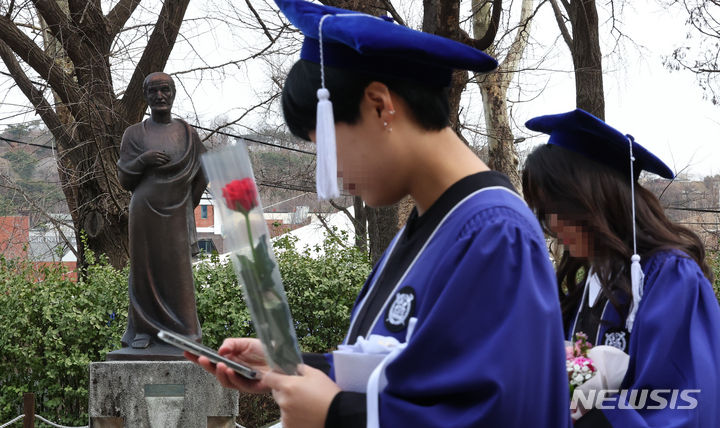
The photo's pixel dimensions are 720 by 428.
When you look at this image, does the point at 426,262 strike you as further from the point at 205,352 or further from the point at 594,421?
the point at 594,421

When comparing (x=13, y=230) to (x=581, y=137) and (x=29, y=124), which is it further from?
(x=581, y=137)

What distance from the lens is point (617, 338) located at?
95.0 inches

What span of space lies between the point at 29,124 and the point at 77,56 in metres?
1.37

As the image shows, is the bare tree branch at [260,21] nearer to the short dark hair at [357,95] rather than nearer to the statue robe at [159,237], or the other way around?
the statue robe at [159,237]

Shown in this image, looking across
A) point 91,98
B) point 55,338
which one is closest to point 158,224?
point 55,338

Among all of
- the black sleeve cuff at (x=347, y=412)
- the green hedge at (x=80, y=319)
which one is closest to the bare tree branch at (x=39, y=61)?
the green hedge at (x=80, y=319)

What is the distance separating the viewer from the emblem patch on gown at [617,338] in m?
2.38

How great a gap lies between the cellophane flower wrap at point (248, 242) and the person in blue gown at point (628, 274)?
3.49ft

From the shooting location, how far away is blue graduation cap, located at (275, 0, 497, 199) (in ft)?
4.98

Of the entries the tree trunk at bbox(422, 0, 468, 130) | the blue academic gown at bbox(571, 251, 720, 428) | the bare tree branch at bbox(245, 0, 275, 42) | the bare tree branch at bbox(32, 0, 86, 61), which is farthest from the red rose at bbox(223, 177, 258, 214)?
the bare tree branch at bbox(245, 0, 275, 42)

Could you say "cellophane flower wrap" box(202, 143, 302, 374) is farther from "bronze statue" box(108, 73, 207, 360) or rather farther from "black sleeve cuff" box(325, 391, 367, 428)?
"bronze statue" box(108, 73, 207, 360)

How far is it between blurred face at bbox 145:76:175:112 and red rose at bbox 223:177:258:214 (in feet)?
15.8

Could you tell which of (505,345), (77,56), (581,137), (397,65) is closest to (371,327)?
(505,345)

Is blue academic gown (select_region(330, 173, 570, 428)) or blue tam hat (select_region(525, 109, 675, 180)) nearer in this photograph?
blue academic gown (select_region(330, 173, 570, 428))
